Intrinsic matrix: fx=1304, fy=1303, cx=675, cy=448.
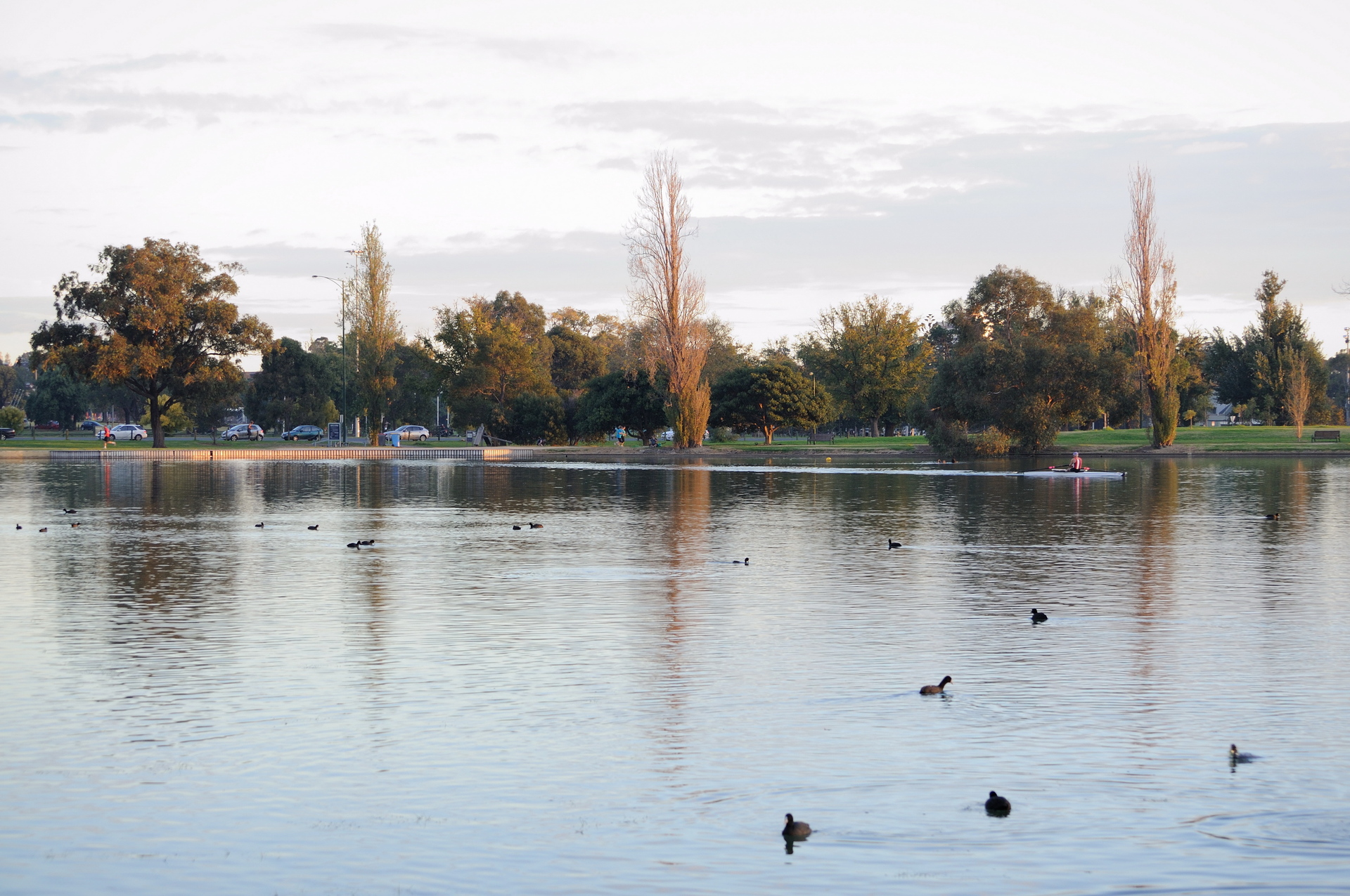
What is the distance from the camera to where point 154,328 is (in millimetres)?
82250

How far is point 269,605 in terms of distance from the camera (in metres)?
15.1

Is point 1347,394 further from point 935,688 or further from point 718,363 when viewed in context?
point 935,688

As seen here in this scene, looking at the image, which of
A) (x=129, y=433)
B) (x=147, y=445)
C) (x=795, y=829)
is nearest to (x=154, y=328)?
(x=147, y=445)

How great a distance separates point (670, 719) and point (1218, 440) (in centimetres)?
7924

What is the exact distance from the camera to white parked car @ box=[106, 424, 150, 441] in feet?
356

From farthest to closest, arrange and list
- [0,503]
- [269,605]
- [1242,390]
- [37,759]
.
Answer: [1242,390]
[0,503]
[269,605]
[37,759]

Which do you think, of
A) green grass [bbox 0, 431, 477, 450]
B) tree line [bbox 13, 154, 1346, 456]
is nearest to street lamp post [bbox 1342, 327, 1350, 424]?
tree line [bbox 13, 154, 1346, 456]

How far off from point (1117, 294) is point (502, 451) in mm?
36354

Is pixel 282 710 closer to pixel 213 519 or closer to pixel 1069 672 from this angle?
pixel 1069 672

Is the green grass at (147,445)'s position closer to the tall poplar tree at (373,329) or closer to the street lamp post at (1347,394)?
the tall poplar tree at (373,329)

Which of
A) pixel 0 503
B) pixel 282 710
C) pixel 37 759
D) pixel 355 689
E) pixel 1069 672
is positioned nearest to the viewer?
pixel 37 759

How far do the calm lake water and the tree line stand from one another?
54.2 m

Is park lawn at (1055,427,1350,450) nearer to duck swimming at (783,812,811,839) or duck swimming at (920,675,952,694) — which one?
duck swimming at (920,675,952,694)

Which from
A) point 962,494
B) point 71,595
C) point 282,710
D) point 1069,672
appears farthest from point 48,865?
point 962,494
